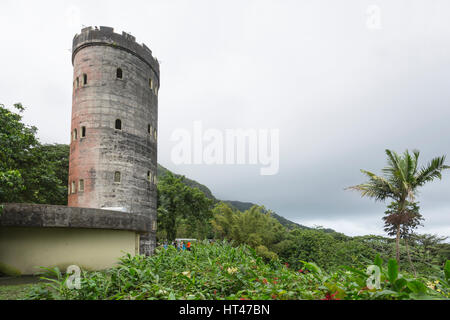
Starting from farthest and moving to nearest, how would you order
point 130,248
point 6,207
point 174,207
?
point 174,207 < point 130,248 < point 6,207

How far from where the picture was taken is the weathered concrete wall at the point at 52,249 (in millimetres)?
6301

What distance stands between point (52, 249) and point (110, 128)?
9557 millimetres

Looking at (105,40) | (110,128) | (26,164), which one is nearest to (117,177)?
(110,128)

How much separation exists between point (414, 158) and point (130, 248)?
14.6 m

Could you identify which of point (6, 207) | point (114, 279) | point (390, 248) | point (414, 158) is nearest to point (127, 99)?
point (6, 207)

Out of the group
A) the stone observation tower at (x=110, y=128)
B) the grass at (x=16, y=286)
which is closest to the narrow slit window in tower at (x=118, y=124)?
the stone observation tower at (x=110, y=128)

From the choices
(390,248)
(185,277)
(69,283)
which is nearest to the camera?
(69,283)

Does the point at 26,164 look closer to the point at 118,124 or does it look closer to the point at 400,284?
the point at 118,124

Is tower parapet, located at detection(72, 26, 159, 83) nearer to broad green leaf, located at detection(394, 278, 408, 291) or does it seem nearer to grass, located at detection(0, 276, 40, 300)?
grass, located at detection(0, 276, 40, 300)

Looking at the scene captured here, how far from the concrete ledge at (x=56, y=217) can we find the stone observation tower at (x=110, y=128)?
7.69 meters

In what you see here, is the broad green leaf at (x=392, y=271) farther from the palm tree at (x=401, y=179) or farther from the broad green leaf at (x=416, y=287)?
the palm tree at (x=401, y=179)

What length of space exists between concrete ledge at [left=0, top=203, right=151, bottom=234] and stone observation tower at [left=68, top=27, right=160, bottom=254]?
25.2 ft
